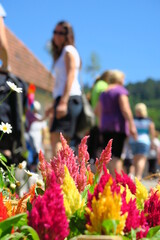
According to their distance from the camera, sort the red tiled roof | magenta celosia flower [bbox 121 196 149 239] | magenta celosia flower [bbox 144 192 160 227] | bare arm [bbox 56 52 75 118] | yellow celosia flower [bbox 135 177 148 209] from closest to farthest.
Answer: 1. magenta celosia flower [bbox 121 196 149 239]
2. magenta celosia flower [bbox 144 192 160 227]
3. yellow celosia flower [bbox 135 177 148 209]
4. bare arm [bbox 56 52 75 118]
5. the red tiled roof

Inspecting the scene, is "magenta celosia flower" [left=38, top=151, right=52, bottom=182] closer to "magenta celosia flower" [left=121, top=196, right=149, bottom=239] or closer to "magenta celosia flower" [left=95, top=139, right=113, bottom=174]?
"magenta celosia flower" [left=95, top=139, right=113, bottom=174]

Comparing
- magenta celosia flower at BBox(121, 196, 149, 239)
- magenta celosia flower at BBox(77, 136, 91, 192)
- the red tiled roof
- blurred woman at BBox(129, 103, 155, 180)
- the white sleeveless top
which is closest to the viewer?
magenta celosia flower at BBox(121, 196, 149, 239)

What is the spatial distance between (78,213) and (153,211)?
0.22 metres

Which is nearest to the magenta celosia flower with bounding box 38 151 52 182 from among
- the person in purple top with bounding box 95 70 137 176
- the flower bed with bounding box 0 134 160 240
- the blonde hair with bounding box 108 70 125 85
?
the flower bed with bounding box 0 134 160 240

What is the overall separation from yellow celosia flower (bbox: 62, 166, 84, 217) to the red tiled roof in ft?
95.8

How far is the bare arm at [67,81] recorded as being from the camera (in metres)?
5.66

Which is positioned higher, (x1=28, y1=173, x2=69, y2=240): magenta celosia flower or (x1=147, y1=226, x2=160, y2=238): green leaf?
(x1=28, y1=173, x2=69, y2=240): magenta celosia flower

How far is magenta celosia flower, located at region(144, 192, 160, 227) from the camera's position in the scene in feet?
→ 4.61

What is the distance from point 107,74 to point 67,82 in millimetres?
2250

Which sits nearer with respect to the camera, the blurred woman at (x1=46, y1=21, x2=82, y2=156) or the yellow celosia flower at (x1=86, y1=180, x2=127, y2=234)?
the yellow celosia flower at (x1=86, y1=180, x2=127, y2=234)

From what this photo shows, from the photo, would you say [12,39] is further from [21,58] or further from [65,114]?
[65,114]

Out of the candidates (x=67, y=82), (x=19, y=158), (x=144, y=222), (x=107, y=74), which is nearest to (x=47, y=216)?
(x=144, y=222)

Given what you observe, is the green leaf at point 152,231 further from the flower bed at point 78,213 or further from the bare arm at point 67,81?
the bare arm at point 67,81

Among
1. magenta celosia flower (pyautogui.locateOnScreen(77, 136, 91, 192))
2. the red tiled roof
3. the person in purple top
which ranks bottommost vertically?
magenta celosia flower (pyautogui.locateOnScreen(77, 136, 91, 192))
